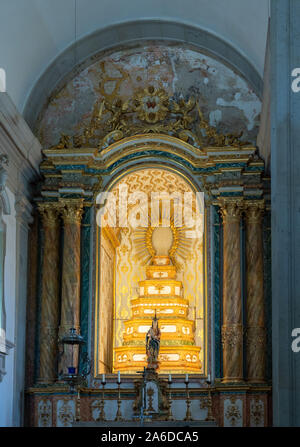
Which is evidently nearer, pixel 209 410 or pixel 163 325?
pixel 209 410

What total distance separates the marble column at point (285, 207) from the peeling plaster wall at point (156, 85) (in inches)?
249

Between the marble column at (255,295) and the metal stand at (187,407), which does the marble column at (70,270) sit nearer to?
the metal stand at (187,407)

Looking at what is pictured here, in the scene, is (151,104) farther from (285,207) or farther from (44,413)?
(285,207)

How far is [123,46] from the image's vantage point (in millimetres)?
18922

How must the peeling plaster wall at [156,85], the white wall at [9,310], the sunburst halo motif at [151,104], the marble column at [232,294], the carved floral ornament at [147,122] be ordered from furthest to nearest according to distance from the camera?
the peeling plaster wall at [156,85]
the sunburst halo motif at [151,104]
the carved floral ornament at [147,122]
the marble column at [232,294]
the white wall at [9,310]

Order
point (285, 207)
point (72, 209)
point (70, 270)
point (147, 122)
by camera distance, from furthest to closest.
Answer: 1. point (147, 122)
2. point (72, 209)
3. point (70, 270)
4. point (285, 207)

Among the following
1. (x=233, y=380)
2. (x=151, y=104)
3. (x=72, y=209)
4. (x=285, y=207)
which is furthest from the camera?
(x=151, y=104)

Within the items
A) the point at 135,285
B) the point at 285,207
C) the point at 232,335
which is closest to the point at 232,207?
the point at 232,335

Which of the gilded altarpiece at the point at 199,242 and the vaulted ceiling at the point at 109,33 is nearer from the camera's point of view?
the gilded altarpiece at the point at 199,242

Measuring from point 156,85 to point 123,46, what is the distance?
1.08 metres

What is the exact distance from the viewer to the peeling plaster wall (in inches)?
722

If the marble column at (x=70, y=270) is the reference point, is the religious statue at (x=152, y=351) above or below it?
below

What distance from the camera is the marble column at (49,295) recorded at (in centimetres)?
1691

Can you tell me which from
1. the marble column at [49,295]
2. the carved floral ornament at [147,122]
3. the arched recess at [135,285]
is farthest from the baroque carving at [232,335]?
the carved floral ornament at [147,122]
